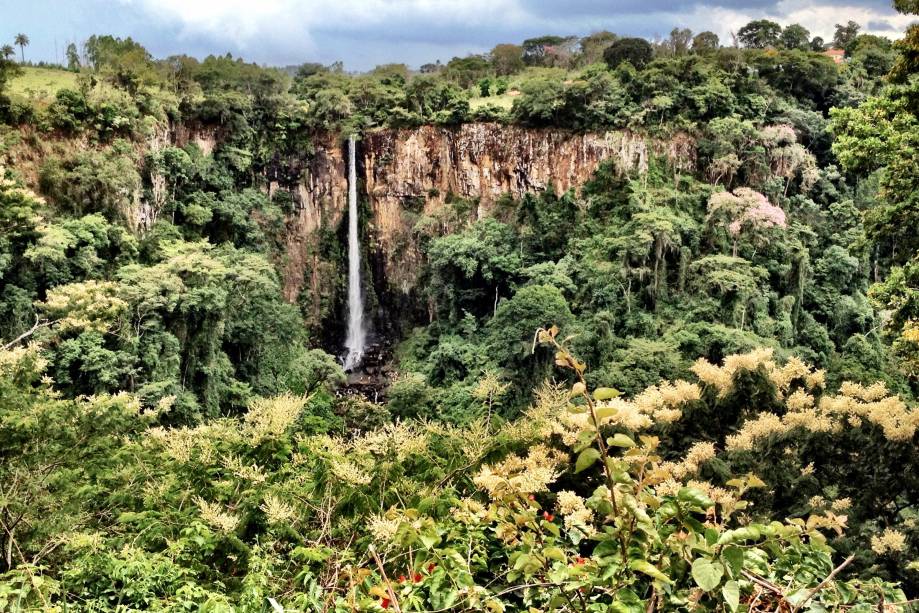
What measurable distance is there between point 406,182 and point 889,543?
21.7 metres

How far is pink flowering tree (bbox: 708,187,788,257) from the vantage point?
20062 mm

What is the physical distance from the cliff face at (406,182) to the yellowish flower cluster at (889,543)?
61.8 feet

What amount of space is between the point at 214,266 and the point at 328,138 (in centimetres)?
1035

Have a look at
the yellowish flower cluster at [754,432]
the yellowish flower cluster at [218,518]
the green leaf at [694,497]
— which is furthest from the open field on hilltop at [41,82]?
the green leaf at [694,497]

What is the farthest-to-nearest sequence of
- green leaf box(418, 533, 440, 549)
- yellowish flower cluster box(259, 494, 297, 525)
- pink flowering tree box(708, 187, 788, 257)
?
1. pink flowering tree box(708, 187, 788, 257)
2. yellowish flower cluster box(259, 494, 297, 525)
3. green leaf box(418, 533, 440, 549)

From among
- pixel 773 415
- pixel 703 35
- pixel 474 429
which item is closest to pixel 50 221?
pixel 474 429

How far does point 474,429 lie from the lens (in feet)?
17.4

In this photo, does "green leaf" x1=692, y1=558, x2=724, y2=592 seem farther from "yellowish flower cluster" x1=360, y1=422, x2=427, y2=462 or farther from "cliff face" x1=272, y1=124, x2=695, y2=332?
"cliff face" x1=272, y1=124, x2=695, y2=332

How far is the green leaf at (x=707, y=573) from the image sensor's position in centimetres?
130

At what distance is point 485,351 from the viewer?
65.0 ft

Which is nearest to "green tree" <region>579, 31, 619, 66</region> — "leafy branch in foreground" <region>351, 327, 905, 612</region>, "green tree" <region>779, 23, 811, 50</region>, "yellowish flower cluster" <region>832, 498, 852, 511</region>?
"green tree" <region>779, 23, 811, 50</region>

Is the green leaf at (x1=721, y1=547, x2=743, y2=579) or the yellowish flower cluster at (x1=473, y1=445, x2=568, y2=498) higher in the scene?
the green leaf at (x1=721, y1=547, x2=743, y2=579)

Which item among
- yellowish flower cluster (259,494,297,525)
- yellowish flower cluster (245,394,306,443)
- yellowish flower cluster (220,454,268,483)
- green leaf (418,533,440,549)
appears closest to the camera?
green leaf (418,533,440,549)

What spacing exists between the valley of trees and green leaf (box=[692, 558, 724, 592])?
0.5 inches
